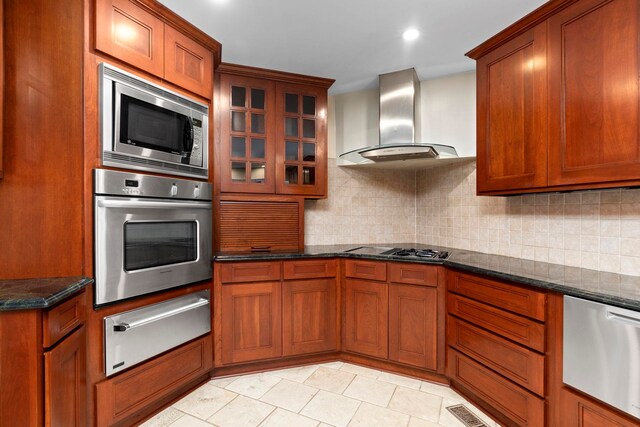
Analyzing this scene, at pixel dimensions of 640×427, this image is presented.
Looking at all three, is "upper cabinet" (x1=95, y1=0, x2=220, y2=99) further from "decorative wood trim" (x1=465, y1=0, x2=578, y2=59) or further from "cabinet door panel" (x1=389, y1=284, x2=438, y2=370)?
"cabinet door panel" (x1=389, y1=284, x2=438, y2=370)

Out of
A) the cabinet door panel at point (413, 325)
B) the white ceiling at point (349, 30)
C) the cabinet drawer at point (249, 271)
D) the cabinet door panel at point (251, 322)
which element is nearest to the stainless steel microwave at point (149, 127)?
the white ceiling at point (349, 30)

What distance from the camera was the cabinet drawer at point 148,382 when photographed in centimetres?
168

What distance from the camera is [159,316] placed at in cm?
192

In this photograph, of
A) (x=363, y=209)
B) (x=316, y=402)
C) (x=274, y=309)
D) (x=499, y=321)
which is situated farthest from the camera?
(x=363, y=209)

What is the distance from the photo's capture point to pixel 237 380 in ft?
7.77

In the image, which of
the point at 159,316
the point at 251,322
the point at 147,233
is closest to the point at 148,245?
the point at 147,233

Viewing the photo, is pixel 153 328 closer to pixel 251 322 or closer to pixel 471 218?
pixel 251 322

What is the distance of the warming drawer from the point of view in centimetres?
170

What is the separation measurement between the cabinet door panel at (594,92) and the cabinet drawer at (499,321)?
30.8 inches

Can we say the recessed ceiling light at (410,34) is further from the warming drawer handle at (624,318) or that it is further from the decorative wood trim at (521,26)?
the warming drawer handle at (624,318)

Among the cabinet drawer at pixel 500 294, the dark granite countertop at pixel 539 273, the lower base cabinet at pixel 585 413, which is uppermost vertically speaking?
the dark granite countertop at pixel 539 273

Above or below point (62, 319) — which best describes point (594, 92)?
above

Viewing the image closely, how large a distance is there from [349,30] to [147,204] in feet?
5.46

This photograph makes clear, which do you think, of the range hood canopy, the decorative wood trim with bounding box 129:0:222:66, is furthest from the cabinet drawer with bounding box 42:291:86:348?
the range hood canopy
